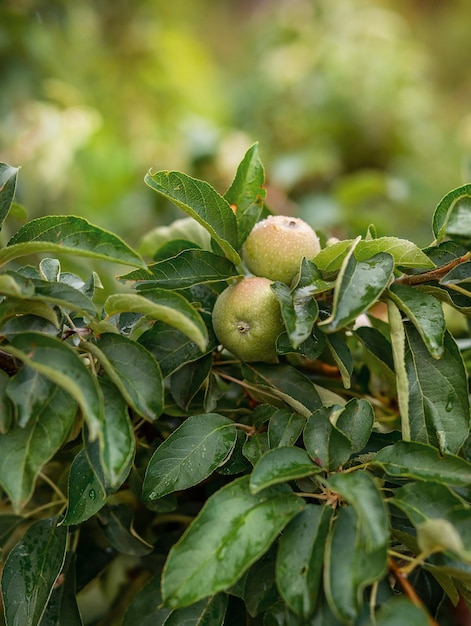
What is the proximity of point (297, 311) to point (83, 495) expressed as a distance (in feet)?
0.64

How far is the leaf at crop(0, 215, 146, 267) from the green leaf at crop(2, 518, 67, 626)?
209 millimetres

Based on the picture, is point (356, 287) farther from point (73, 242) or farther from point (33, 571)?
point (33, 571)

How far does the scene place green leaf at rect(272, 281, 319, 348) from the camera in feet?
1.45

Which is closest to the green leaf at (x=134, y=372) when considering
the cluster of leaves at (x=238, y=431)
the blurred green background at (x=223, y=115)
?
the cluster of leaves at (x=238, y=431)

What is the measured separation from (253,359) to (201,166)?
0.97m

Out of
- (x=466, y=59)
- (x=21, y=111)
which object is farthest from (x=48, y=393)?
(x=466, y=59)

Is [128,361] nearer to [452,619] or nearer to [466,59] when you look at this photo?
[452,619]

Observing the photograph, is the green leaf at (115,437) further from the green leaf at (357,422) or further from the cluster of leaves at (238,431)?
the green leaf at (357,422)

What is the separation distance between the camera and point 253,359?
52 cm

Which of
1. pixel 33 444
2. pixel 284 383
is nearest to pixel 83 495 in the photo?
pixel 33 444

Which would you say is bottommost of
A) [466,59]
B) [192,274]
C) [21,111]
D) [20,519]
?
[20,519]

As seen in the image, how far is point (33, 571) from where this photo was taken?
48 cm

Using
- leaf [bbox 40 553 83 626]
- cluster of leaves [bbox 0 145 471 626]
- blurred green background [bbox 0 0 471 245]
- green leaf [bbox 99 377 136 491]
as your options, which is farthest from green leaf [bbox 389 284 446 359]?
blurred green background [bbox 0 0 471 245]

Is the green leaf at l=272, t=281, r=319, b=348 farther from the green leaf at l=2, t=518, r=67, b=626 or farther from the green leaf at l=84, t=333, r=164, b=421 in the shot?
the green leaf at l=2, t=518, r=67, b=626
